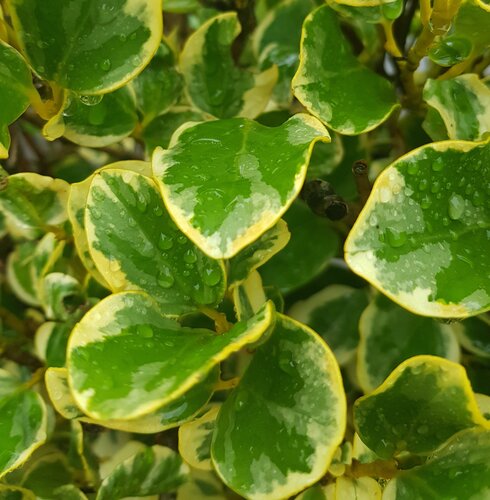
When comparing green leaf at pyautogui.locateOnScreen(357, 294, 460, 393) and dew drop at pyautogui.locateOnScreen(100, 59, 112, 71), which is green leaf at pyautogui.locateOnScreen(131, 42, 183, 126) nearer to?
dew drop at pyautogui.locateOnScreen(100, 59, 112, 71)

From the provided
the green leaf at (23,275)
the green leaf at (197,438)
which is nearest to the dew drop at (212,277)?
the green leaf at (197,438)

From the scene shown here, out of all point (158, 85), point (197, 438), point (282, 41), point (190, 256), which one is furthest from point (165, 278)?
point (282, 41)

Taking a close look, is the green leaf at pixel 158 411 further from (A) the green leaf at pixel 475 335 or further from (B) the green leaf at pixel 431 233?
(A) the green leaf at pixel 475 335

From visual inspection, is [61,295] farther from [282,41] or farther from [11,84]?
[282,41]

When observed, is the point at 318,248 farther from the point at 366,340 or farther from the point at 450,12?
the point at 450,12

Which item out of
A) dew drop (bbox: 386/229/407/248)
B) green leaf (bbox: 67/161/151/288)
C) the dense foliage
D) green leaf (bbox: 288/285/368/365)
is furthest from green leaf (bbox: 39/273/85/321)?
dew drop (bbox: 386/229/407/248)

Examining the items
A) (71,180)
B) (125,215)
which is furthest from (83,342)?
(71,180)
